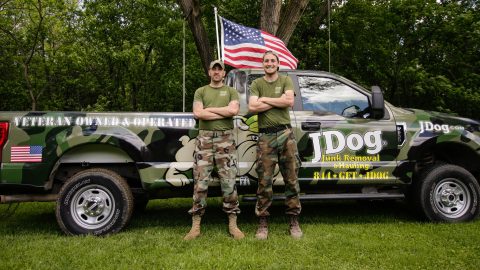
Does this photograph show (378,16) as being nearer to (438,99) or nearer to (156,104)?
(438,99)

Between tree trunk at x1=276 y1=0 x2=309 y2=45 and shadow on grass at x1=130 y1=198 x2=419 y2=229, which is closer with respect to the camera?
shadow on grass at x1=130 y1=198 x2=419 y2=229

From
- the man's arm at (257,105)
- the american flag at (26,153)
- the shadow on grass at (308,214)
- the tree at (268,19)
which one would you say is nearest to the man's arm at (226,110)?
the man's arm at (257,105)

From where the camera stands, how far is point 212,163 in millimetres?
4387

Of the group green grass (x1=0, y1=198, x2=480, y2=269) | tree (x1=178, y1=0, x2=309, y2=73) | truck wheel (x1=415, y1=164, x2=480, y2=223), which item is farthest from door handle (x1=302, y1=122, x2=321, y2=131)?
tree (x1=178, y1=0, x2=309, y2=73)

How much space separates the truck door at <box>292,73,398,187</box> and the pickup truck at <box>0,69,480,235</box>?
1cm

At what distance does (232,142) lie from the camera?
442 cm

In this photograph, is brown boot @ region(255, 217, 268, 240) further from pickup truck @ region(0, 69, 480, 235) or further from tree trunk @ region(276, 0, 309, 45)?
tree trunk @ region(276, 0, 309, 45)

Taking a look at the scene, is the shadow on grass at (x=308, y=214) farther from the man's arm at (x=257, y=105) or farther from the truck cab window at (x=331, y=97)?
the man's arm at (x=257, y=105)

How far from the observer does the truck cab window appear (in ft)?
16.1

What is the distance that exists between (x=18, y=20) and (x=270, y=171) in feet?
54.7

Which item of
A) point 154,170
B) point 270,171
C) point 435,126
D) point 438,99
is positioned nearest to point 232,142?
point 270,171

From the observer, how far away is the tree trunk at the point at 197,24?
25.6ft

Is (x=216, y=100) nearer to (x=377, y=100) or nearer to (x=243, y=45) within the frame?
(x=377, y=100)

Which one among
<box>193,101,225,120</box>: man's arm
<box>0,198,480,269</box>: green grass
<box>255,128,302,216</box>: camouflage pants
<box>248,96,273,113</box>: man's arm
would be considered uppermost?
<box>248,96,273,113</box>: man's arm
